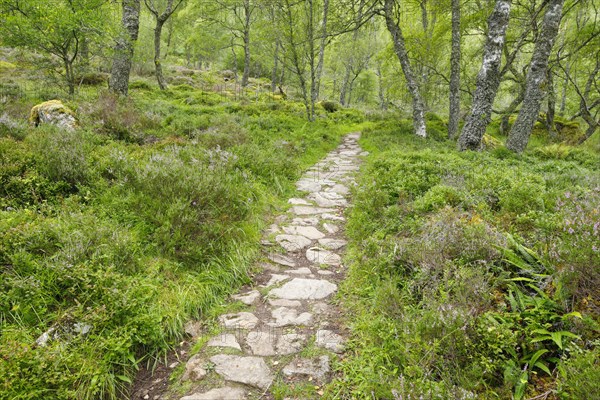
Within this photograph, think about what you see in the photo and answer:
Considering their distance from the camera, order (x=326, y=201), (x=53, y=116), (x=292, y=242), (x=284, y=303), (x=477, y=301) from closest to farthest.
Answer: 1. (x=477, y=301)
2. (x=284, y=303)
3. (x=292, y=242)
4. (x=326, y=201)
5. (x=53, y=116)

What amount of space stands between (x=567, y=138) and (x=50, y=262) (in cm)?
2152

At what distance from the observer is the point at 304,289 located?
4.11m

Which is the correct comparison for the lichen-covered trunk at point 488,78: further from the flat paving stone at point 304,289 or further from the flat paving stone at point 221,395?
the flat paving stone at point 221,395

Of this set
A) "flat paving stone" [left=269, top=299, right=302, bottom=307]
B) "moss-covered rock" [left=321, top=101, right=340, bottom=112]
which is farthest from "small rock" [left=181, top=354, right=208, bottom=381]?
"moss-covered rock" [left=321, top=101, right=340, bottom=112]

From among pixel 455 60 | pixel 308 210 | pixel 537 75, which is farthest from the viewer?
pixel 455 60

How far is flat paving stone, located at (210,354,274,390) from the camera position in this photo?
2.75m

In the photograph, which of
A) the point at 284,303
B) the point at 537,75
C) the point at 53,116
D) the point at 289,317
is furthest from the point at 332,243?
the point at 537,75

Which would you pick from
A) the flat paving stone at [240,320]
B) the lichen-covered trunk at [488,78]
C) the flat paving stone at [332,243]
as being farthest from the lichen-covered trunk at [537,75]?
the flat paving stone at [240,320]

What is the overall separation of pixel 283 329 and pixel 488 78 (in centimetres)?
855

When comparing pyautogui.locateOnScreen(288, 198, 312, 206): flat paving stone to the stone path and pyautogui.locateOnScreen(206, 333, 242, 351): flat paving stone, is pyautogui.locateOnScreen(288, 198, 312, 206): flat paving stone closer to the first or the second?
the stone path

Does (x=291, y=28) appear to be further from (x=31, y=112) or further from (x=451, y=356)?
(x=451, y=356)

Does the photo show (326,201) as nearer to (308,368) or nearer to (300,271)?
(300,271)

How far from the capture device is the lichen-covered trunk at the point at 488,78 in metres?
8.30

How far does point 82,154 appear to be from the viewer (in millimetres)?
5391
